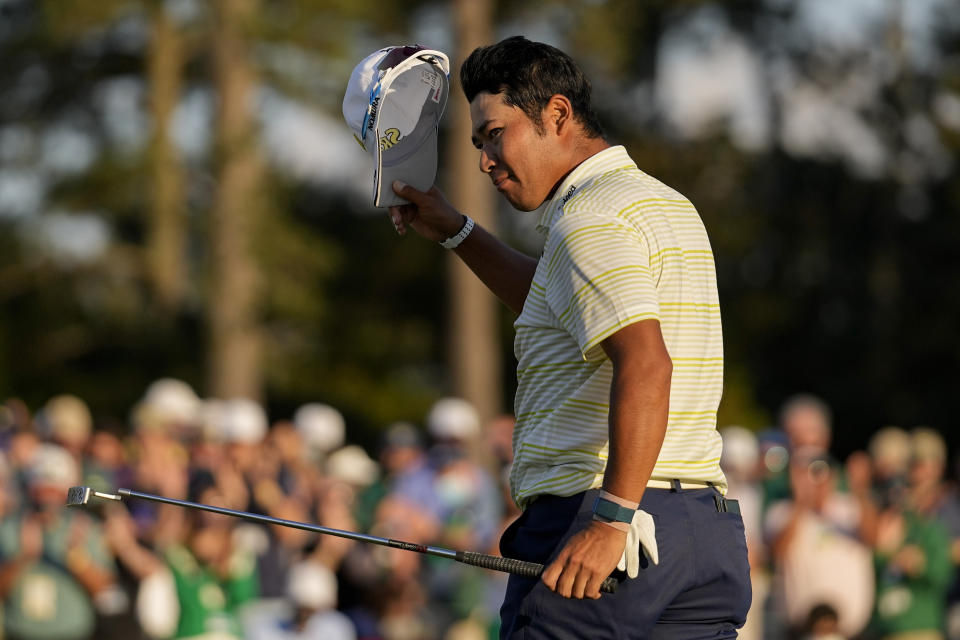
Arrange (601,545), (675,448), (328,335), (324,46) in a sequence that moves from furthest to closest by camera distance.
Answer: (328,335)
(324,46)
(675,448)
(601,545)

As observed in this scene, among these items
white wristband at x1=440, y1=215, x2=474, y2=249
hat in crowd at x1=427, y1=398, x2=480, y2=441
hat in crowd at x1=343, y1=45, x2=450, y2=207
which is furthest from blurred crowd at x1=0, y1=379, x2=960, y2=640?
hat in crowd at x1=343, y1=45, x2=450, y2=207

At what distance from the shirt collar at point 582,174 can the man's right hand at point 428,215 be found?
68 cm

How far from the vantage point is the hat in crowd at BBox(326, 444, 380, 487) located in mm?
12041

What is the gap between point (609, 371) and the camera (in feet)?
11.2

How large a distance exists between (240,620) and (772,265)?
19.1 m

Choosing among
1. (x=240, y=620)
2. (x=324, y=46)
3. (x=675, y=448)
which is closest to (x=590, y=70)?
(x=324, y=46)

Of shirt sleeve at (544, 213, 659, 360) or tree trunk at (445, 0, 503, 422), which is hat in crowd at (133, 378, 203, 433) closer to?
tree trunk at (445, 0, 503, 422)

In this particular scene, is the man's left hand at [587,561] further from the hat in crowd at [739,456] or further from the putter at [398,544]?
the hat in crowd at [739,456]

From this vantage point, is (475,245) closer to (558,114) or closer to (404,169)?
(404,169)

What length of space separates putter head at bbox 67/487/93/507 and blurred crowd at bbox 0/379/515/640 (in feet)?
14.6

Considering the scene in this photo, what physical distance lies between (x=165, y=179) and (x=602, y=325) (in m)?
18.0

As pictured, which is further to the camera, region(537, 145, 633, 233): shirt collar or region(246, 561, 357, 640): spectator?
region(246, 561, 357, 640): spectator

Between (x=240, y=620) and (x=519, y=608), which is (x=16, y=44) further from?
(x=519, y=608)

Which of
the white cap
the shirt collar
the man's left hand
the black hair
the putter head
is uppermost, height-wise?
the black hair
